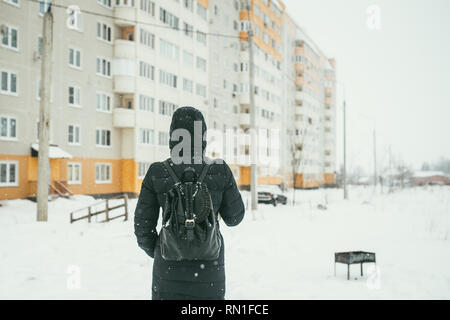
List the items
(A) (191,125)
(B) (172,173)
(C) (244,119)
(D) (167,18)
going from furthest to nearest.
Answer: (C) (244,119), (D) (167,18), (A) (191,125), (B) (172,173)

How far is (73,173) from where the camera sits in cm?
2891

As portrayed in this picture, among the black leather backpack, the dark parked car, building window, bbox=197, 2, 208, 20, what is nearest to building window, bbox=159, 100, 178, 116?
building window, bbox=197, 2, 208, 20

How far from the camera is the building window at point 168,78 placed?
115ft

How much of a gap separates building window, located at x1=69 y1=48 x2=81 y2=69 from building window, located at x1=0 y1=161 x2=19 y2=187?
821 cm

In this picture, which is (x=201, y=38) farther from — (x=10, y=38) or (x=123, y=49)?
(x=10, y=38)

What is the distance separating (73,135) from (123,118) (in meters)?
4.20

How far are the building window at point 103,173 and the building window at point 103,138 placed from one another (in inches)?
59.2

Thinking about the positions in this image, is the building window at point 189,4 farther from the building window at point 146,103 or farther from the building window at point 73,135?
the building window at point 73,135

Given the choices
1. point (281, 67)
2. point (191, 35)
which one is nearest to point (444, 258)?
point (191, 35)

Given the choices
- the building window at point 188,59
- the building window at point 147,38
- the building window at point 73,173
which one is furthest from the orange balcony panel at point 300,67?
the building window at point 73,173

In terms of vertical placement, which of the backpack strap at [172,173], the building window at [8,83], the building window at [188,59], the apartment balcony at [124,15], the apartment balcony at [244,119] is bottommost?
the backpack strap at [172,173]

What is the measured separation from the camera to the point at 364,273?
7.27m

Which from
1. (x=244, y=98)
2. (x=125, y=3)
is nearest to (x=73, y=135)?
(x=125, y=3)
